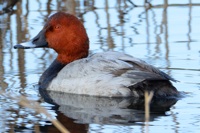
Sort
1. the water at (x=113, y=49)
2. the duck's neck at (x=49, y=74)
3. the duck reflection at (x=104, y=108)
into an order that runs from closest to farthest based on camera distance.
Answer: the water at (x=113, y=49)
the duck reflection at (x=104, y=108)
the duck's neck at (x=49, y=74)

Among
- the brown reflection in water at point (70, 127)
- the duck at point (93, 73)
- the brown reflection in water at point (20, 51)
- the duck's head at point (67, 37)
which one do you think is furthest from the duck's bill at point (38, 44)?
the brown reflection in water at point (70, 127)

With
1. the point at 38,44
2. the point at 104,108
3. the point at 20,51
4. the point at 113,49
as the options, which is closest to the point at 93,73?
the point at 104,108

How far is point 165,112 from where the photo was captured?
21.1ft

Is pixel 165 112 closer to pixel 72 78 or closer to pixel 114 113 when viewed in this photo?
pixel 114 113

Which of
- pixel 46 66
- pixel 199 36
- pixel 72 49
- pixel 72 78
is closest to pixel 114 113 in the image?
pixel 72 78

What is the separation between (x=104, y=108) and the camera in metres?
6.64

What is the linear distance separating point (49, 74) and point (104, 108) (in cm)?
124

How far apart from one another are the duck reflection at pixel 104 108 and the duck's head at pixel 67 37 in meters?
0.58

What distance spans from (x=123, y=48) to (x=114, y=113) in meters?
2.76

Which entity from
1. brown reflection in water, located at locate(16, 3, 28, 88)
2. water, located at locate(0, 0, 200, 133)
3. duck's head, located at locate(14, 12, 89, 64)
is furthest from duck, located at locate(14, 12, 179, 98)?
brown reflection in water, located at locate(16, 3, 28, 88)

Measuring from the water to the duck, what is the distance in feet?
0.36

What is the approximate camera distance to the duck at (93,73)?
6.95m

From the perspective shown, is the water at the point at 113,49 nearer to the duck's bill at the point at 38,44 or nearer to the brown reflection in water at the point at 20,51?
the brown reflection in water at the point at 20,51

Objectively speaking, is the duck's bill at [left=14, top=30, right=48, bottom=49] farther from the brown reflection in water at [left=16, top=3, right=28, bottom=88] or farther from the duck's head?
the brown reflection in water at [left=16, top=3, right=28, bottom=88]
